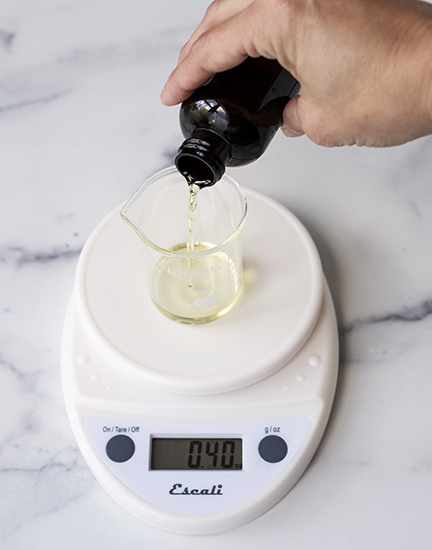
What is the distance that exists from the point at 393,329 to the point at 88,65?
39.0 inches

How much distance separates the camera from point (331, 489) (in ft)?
2.73

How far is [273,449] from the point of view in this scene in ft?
2.71

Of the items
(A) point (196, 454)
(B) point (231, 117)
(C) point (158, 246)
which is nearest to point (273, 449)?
(A) point (196, 454)

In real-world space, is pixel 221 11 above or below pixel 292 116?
above

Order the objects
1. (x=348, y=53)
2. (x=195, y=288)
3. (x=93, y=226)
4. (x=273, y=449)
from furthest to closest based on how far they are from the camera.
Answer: (x=93, y=226), (x=195, y=288), (x=273, y=449), (x=348, y=53)

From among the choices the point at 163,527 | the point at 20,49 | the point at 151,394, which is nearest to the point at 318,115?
the point at 151,394

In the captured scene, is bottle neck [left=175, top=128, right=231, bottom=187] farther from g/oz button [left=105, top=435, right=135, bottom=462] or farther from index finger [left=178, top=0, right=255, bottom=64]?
g/oz button [left=105, top=435, right=135, bottom=462]

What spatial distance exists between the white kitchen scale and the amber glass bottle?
0.83ft

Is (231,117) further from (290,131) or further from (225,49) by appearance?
(290,131)

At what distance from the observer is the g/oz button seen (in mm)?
823

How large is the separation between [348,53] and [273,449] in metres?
0.60

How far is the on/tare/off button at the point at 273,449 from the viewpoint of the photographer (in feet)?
2.69

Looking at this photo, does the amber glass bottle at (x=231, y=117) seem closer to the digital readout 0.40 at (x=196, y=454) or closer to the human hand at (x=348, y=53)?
the human hand at (x=348, y=53)

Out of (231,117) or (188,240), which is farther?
(188,240)
